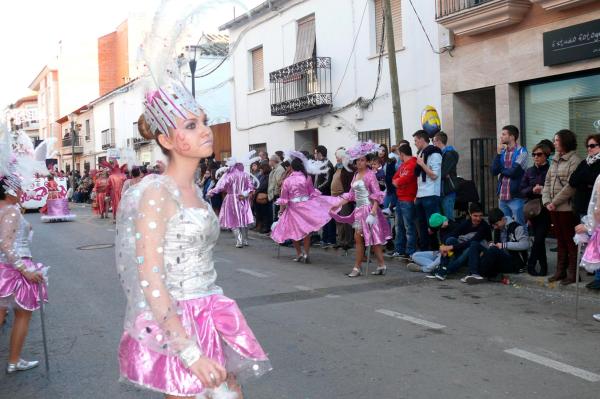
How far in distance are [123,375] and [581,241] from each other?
5225mm

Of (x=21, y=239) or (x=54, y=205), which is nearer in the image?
(x=21, y=239)

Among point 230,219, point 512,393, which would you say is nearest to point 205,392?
point 512,393

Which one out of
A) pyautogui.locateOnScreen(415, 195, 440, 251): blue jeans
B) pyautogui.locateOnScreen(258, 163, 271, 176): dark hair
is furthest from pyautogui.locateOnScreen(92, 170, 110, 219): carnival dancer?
pyautogui.locateOnScreen(415, 195, 440, 251): blue jeans

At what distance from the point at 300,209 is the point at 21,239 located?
586 centimetres

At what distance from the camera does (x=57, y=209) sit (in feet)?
70.2

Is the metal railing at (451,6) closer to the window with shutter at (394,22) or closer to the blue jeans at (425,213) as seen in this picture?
the window with shutter at (394,22)

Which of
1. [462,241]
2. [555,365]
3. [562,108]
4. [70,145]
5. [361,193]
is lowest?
[555,365]

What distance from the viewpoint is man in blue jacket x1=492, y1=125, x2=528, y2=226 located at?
30.3 ft

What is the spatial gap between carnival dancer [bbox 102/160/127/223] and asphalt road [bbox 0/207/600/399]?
1090 centimetres

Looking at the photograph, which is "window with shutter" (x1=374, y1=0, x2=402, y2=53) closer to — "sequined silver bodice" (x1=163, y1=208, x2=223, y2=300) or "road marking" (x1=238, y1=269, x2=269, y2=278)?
"road marking" (x1=238, y1=269, x2=269, y2=278)

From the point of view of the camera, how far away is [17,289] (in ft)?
16.7

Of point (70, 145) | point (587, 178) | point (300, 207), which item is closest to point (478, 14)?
point (300, 207)

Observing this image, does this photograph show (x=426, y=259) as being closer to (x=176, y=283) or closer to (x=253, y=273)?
(x=253, y=273)

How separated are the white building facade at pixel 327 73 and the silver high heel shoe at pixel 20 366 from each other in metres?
10.8
